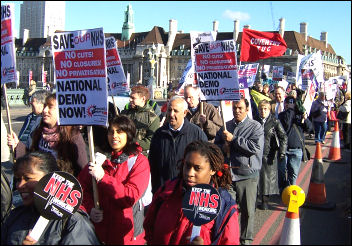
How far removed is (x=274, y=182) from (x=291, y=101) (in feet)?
6.46

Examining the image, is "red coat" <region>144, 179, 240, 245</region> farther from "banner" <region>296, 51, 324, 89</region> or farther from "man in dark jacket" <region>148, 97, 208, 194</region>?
"banner" <region>296, 51, 324, 89</region>

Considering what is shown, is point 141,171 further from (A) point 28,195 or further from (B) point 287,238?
(B) point 287,238

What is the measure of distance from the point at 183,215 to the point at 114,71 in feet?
17.1

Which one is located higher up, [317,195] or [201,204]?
[201,204]

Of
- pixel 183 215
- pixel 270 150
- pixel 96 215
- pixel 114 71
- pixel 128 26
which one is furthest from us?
pixel 128 26

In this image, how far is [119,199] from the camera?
3.30 metres

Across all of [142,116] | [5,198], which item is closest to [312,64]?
[142,116]

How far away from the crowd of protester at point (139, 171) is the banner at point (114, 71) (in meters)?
1.23

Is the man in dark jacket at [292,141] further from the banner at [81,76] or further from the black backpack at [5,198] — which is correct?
the black backpack at [5,198]

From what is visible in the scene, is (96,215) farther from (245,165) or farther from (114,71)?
(114,71)

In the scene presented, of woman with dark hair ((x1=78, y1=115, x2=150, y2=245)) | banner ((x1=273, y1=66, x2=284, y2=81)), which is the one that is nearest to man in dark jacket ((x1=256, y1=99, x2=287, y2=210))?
woman with dark hair ((x1=78, y1=115, x2=150, y2=245))

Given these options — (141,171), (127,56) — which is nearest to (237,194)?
(141,171)

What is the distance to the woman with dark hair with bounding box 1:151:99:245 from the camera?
2578 mm

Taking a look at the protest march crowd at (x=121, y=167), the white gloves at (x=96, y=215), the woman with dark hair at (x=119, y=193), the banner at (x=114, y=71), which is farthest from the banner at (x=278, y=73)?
the white gloves at (x=96, y=215)
